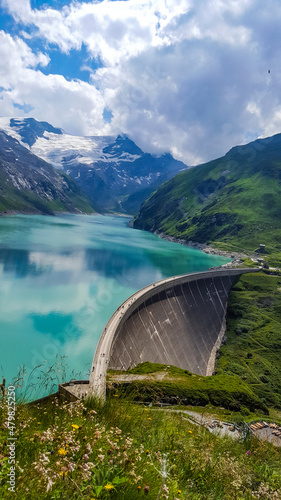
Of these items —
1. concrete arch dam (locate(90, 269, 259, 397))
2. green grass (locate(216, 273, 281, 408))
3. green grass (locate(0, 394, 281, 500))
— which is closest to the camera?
green grass (locate(0, 394, 281, 500))

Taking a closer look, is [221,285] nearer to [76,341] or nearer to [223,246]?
[76,341]

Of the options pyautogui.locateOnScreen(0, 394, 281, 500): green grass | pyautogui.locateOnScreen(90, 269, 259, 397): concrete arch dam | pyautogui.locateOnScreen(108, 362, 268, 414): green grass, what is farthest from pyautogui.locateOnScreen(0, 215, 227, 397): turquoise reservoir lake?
pyautogui.locateOnScreen(108, 362, 268, 414): green grass

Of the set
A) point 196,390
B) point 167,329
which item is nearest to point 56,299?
point 167,329

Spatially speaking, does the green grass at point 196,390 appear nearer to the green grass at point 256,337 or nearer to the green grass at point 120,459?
the green grass at point 256,337

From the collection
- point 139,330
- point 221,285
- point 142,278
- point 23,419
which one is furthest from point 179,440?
point 221,285

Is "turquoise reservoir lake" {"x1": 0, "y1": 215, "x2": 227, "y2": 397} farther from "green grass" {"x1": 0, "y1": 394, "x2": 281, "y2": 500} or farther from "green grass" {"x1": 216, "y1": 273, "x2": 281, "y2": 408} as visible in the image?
"green grass" {"x1": 216, "y1": 273, "x2": 281, "y2": 408}

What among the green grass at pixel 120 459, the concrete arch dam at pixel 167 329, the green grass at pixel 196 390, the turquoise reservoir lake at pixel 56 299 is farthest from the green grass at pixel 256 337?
the green grass at pixel 120 459
